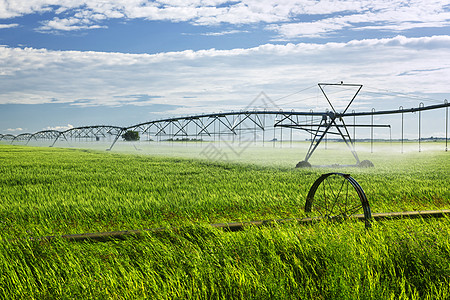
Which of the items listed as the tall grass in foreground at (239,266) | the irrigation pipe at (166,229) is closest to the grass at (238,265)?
the tall grass in foreground at (239,266)

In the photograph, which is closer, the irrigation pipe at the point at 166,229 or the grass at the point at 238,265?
the grass at the point at 238,265

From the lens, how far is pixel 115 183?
45.4 feet

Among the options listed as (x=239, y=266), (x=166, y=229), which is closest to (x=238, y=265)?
(x=239, y=266)

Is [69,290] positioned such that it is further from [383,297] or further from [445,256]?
[445,256]

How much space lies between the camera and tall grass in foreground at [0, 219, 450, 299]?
12.7 feet

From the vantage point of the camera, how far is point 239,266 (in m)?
4.39

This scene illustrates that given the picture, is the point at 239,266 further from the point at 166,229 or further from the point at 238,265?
the point at 166,229

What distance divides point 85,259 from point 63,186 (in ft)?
30.4

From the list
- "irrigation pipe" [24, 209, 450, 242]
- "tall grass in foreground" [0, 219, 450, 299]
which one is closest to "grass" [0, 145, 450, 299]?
"tall grass in foreground" [0, 219, 450, 299]

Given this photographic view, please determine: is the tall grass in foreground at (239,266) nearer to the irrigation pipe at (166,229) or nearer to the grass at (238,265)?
the grass at (238,265)

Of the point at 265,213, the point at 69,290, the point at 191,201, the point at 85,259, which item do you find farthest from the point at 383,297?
the point at 191,201

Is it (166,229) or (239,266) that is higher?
(166,229)

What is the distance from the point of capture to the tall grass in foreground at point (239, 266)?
386cm

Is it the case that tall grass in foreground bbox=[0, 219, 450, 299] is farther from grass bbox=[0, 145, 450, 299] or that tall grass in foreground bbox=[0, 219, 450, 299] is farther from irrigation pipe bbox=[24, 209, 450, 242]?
irrigation pipe bbox=[24, 209, 450, 242]
